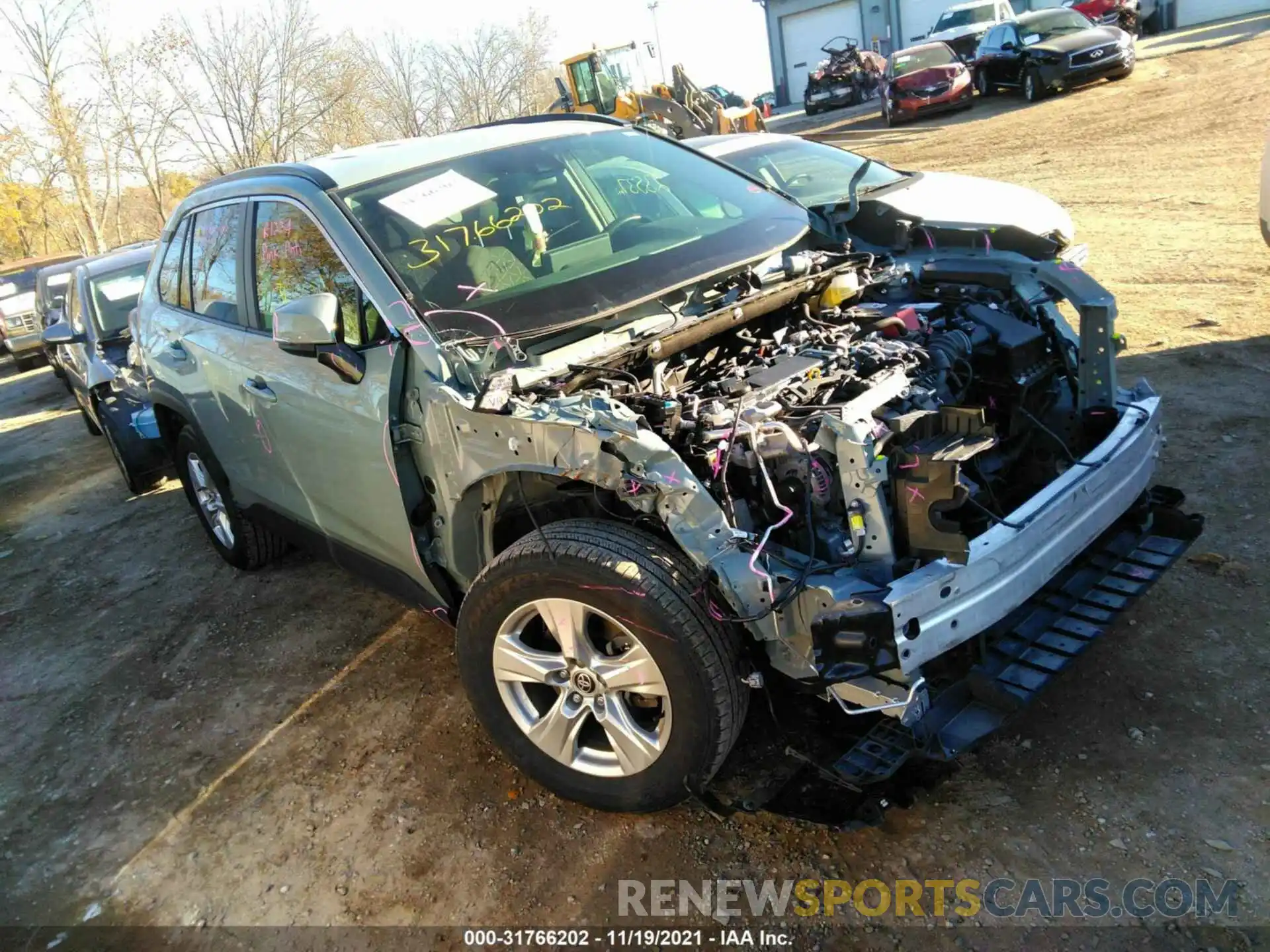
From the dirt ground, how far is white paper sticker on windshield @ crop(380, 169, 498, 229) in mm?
1866

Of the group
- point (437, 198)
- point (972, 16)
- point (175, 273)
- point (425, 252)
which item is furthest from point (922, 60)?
point (425, 252)

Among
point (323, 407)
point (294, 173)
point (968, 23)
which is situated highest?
point (968, 23)

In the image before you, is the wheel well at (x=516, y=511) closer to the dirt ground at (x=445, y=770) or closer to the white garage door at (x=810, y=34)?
the dirt ground at (x=445, y=770)

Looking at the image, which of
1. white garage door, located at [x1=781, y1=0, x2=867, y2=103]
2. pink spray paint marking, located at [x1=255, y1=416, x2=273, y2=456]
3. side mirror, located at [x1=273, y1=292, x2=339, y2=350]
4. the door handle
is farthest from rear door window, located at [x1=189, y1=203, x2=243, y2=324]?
white garage door, located at [x1=781, y1=0, x2=867, y2=103]

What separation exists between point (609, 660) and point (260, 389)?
202 cm

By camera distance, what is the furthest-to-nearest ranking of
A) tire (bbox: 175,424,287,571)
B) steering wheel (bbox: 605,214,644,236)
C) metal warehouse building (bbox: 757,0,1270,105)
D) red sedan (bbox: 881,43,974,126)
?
metal warehouse building (bbox: 757,0,1270,105)
red sedan (bbox: 881,43,974,126)
tire (bbox: 175,424,287,571)
steering wheel (bbox: 605,214,644,236)

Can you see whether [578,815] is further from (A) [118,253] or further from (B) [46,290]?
(B) [46,290]

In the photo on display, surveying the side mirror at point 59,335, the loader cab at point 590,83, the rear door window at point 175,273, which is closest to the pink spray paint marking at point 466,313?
the rear door window at point 175,273

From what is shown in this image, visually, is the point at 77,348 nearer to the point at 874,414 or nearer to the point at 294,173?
the point at 294,173

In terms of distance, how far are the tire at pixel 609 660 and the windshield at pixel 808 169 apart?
190 inches

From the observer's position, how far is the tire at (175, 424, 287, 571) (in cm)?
459

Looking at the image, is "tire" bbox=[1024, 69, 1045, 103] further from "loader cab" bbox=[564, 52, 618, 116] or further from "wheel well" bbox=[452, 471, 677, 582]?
"wheel well" bbox=[452, 471, 677, 582]

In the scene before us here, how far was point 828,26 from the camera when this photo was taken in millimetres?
34969

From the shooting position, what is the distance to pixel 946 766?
2.47 meters
